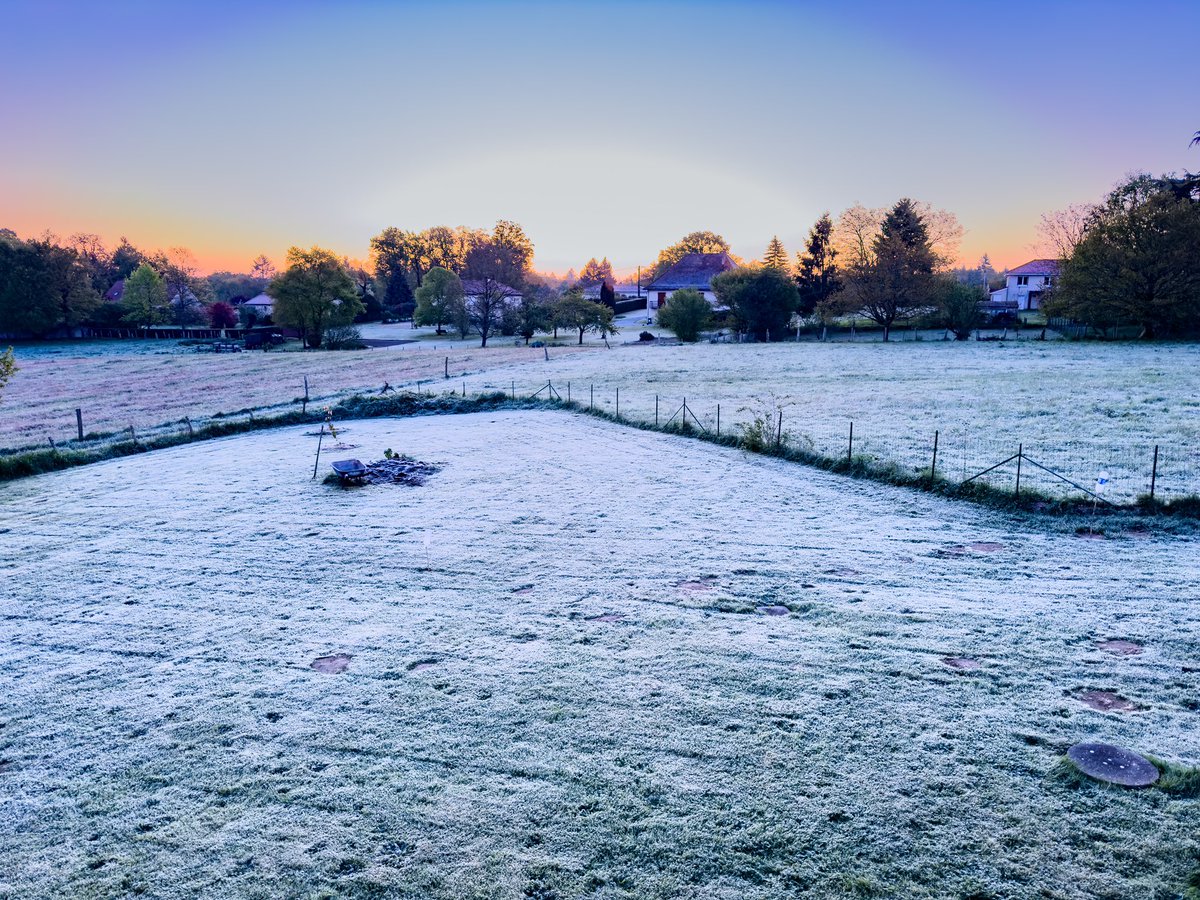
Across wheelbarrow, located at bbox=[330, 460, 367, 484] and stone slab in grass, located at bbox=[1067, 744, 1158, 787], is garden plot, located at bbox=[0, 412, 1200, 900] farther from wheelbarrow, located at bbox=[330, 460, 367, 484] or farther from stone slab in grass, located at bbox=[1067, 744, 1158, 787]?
wheelbarrow, located at bbox=[330, 460, 367, 484]

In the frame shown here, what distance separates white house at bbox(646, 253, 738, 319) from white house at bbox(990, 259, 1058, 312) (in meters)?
35.8

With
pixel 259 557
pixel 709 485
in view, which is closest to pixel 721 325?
pixel 709 485

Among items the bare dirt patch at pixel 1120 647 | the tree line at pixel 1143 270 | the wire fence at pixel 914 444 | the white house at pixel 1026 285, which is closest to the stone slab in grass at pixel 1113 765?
the bare dirt patch at pixel 1120 647

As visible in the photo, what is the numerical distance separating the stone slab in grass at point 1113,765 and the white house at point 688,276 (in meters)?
91.8

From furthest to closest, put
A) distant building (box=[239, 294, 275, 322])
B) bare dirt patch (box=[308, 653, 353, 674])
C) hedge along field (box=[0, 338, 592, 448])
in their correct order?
distant building (box=[239, 294, 275, 322]) → hedge along field (box=[0, 338, 592, 448]) → bare dirt patch (box=[308, 653, 353, 674])

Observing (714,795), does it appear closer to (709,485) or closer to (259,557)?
(259,557)

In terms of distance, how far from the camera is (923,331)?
69.2 metres

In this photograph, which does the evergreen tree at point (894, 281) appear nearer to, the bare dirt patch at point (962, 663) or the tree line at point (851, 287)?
the tree line at point (851, 287)

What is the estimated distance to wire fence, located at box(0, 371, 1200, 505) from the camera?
17547mm

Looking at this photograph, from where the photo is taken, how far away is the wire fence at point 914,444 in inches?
691

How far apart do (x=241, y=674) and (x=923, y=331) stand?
71.1m

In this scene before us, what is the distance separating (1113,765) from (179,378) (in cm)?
5881

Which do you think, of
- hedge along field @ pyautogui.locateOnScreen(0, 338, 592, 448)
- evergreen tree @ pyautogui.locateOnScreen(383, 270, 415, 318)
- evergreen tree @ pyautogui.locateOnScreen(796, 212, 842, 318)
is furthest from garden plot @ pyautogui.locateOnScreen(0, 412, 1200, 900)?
evergreen tree @ pyautogui.locateOnScreen(383, 270, 415, 318)

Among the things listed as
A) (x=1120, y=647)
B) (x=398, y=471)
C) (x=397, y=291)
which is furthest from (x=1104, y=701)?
(x=397, y=291)
